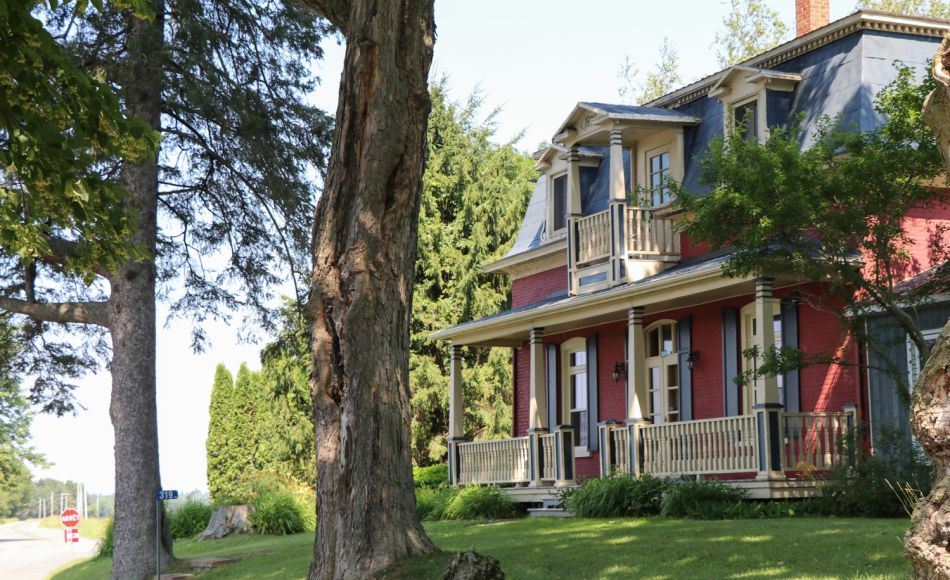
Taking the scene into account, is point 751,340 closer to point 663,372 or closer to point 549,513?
point 663,372

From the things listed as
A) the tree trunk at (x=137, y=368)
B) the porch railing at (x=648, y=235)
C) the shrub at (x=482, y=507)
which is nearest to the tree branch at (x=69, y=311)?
the tree trunk at (x=137, y=368)

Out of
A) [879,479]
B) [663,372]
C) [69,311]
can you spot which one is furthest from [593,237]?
[69,311]

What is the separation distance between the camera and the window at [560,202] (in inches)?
937

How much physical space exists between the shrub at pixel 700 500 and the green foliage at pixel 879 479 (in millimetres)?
1291

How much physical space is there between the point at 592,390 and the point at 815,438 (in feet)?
21.6

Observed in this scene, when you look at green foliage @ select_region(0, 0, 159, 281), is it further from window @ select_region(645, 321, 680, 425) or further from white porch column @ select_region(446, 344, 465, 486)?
white porch column @ select_region(446, 344, 465, 486)

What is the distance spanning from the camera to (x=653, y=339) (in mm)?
21281

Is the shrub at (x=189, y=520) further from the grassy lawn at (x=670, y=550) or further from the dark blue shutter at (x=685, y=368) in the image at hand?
the dark blue shutter at (x=685, y=368)

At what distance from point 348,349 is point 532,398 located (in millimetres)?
11588

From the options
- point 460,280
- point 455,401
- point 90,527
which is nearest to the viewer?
point 455,401

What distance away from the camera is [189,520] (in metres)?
28.5

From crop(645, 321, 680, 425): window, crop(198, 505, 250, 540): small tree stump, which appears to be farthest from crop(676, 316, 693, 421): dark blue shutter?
crop(198, 505, 250, 540): small tree stump

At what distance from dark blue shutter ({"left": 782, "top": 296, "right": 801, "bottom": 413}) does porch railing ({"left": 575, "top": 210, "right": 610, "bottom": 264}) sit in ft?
12.8

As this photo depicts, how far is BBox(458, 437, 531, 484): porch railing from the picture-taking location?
21.9 meters
